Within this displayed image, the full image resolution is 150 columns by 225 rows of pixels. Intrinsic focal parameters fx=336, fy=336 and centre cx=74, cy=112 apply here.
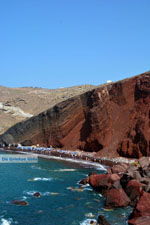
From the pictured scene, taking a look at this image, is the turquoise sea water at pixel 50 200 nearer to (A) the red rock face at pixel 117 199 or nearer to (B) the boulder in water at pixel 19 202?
Answer: (B) the boulder in water at pixel 19 202

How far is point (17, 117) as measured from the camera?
467ft

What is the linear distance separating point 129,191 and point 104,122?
42.6 meters

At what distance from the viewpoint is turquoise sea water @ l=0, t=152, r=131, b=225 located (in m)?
31.9

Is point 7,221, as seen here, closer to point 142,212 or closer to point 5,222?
point 5,222

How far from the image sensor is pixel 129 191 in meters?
38.2

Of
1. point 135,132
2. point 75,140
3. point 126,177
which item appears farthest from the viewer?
point 75,140

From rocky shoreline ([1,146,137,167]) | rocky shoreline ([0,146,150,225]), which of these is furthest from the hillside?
rocky shoreline ([0,146,150,225])

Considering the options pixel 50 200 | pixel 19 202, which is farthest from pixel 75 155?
pixel 19 202

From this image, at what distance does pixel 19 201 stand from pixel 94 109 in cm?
4716

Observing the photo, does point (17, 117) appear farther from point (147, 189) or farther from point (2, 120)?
point (147, 189)

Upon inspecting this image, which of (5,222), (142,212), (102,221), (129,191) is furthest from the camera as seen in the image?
(129,191)

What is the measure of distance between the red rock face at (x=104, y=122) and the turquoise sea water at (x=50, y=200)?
15.1 meters

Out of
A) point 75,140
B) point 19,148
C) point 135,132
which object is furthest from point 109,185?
point 19,148

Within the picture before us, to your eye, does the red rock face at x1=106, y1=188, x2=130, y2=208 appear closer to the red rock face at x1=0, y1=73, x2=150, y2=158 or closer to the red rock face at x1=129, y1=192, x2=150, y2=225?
the red rock face at x1=129, y1=192, x2=150, y2=225
